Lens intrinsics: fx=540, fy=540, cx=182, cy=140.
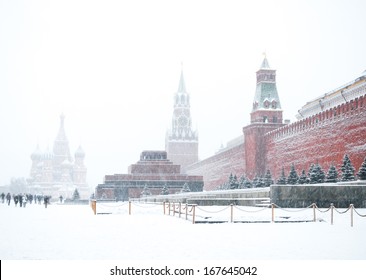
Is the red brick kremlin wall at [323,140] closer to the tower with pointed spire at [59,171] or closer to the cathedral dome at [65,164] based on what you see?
the tower with pointed spire at [59,171]

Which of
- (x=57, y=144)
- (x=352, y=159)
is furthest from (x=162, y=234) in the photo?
(x=57, y=144)

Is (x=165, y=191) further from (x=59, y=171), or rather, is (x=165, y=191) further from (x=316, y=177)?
(x=59, y=171)

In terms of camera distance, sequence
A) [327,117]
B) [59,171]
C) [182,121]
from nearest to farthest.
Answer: [327,117]
[182,121]
[59,171]

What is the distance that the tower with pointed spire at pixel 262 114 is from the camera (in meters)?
37.2

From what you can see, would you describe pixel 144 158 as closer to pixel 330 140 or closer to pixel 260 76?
pixel 260 76

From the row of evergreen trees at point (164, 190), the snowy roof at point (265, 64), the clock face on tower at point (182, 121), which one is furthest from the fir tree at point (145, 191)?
the clock face on tower at point (182, 121)

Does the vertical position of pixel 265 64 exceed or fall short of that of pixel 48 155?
it exceeds it

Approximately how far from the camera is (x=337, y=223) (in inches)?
473

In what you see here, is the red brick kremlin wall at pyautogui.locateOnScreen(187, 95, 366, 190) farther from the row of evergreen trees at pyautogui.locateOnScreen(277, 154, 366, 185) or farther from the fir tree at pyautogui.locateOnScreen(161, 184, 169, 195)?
the fir tree at pyautogui.locateOnScreen(161, 184, 169, 195)

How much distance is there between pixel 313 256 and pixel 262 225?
15.2 feet

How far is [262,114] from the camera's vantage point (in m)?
37.8

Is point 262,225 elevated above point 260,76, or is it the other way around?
point 260,76

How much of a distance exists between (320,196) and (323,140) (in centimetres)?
1180

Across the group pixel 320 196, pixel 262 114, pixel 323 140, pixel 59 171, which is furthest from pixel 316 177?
pixel 59 171
